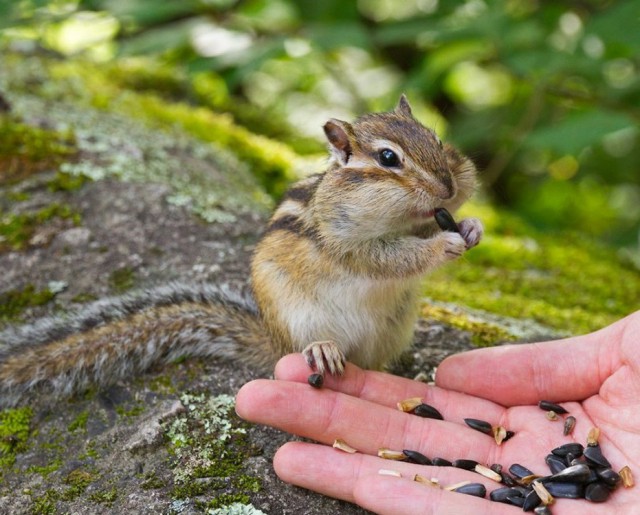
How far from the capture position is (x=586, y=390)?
106 inches

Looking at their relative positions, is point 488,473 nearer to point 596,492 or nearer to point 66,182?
point 596,492

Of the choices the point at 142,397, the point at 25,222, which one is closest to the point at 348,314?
the point at 142,397

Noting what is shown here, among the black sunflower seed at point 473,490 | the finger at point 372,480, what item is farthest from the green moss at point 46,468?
the black sunflower seed at point 473,490

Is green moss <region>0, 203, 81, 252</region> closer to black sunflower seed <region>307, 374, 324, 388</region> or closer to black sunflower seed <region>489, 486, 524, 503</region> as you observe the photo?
black sunflower seed <region>307, 374, 324, 388</region>

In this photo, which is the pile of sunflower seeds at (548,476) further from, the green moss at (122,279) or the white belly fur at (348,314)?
the green moss at (122,279)

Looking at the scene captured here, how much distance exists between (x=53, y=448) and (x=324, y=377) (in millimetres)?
948

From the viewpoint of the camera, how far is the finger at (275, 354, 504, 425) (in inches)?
100

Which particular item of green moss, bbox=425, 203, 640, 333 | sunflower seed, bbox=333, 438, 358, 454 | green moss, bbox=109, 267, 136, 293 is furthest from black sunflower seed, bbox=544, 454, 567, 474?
green moss, bbox=109, 267, 136, 293

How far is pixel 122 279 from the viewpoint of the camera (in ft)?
10.8

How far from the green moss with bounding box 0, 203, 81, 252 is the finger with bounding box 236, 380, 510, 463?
171cm

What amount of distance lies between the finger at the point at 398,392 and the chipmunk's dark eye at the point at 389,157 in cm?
72

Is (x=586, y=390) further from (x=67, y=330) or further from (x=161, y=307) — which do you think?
(x=67, y=330)

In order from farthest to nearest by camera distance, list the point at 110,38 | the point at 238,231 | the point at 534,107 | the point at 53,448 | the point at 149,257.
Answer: the point at 110,38
the point at 534,107
the point at 238,231
the point at 149,257
the point at 53,448

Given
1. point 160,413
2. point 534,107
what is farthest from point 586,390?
point 534,107
